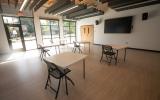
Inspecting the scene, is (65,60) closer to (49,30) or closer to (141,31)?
(141,31)

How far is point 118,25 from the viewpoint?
650cm

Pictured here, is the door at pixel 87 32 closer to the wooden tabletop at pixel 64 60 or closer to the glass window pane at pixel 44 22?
the glass window pane at pixel 44 22

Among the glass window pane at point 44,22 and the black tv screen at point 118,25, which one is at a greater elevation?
the glass window pane at point 44,22

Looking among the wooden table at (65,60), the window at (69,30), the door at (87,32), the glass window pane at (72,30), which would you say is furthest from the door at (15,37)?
the door at (87,32)

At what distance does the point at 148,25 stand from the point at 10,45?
927 cm

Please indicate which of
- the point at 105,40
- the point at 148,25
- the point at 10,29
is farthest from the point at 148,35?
the point at 10,29

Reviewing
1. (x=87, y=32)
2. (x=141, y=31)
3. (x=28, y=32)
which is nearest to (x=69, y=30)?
(x=87, y=32)

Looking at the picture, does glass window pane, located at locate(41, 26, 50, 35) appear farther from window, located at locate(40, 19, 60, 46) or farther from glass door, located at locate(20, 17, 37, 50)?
glass door, located at locate(20, 17, 37, 50)

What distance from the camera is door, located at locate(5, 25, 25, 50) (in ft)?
19.6

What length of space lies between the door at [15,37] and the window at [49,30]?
173 cm

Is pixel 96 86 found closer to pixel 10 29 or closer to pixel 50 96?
pixel 50 96

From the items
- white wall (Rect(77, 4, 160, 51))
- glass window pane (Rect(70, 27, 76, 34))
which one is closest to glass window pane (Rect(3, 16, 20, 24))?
glass window pane (Rect(70, 27, 76, 34))

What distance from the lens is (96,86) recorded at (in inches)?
87.4

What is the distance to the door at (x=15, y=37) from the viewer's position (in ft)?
19.6
